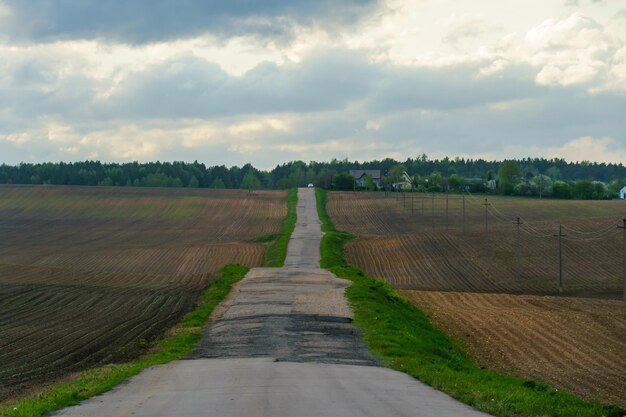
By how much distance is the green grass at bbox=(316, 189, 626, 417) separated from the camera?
15180 mm

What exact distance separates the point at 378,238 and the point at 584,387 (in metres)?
61.1

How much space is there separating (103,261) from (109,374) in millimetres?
51764

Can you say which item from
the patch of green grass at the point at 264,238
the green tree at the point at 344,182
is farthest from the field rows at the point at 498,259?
the green tree at the point at 344,182

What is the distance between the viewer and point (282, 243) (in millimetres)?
77812

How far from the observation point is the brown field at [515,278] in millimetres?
26219

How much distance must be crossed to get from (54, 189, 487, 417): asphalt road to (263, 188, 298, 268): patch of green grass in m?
30.4

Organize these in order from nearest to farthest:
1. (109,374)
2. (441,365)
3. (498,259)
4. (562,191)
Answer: (109,374) < (441,365) < (498,259) < (562,191)

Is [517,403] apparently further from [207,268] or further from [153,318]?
[207,268]

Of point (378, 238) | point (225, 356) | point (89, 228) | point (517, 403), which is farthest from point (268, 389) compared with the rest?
point (89, 228)

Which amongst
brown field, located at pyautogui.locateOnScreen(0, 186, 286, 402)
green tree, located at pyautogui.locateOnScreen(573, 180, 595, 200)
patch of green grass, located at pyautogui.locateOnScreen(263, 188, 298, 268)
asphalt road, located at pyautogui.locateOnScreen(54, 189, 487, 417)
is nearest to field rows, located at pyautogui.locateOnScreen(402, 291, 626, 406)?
asphalt road, located at pyautogui.locateOnScreen(54, 189, 487, 417)

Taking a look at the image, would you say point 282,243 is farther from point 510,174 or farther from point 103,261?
point 510,174

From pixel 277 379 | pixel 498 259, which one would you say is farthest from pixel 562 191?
pixel 277 379

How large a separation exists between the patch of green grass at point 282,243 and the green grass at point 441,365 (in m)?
22.6

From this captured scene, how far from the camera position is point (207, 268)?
63.4 metres
